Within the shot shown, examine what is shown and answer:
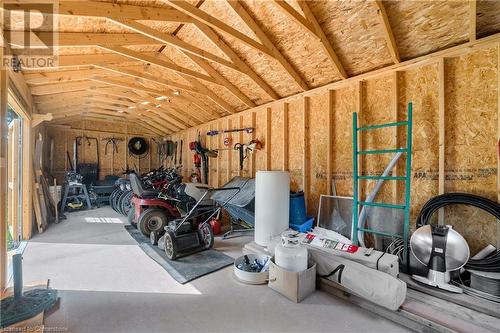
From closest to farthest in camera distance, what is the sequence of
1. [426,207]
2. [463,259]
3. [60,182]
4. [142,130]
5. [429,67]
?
1. [463,259]
2. [426,207]
3. [429,67]
4. [60,182]
5. [142,130]

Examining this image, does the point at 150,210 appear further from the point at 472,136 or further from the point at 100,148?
the point at 100,148

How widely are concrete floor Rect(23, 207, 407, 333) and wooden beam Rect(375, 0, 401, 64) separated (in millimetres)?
2804

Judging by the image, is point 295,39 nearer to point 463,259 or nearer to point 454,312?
point 463,259

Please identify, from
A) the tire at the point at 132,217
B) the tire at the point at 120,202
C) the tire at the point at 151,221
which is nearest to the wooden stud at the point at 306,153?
the tire at the point at 151,221

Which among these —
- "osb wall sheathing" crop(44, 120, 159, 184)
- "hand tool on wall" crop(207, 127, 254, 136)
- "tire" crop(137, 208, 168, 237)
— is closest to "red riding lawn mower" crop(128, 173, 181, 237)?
"tire" crop(137, 208, 168, 237)

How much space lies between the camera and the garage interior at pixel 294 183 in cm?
197

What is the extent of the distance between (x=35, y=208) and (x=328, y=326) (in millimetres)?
5277

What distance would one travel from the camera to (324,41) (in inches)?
113

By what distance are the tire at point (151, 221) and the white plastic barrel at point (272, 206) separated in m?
1.75

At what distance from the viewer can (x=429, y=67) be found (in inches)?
107

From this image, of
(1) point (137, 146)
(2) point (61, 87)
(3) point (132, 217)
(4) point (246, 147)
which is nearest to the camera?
(2) point (61, 87)

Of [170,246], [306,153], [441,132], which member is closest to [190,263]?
[170,246]

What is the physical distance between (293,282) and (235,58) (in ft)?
10.2

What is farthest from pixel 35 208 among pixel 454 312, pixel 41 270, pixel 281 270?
pixel 454 312
